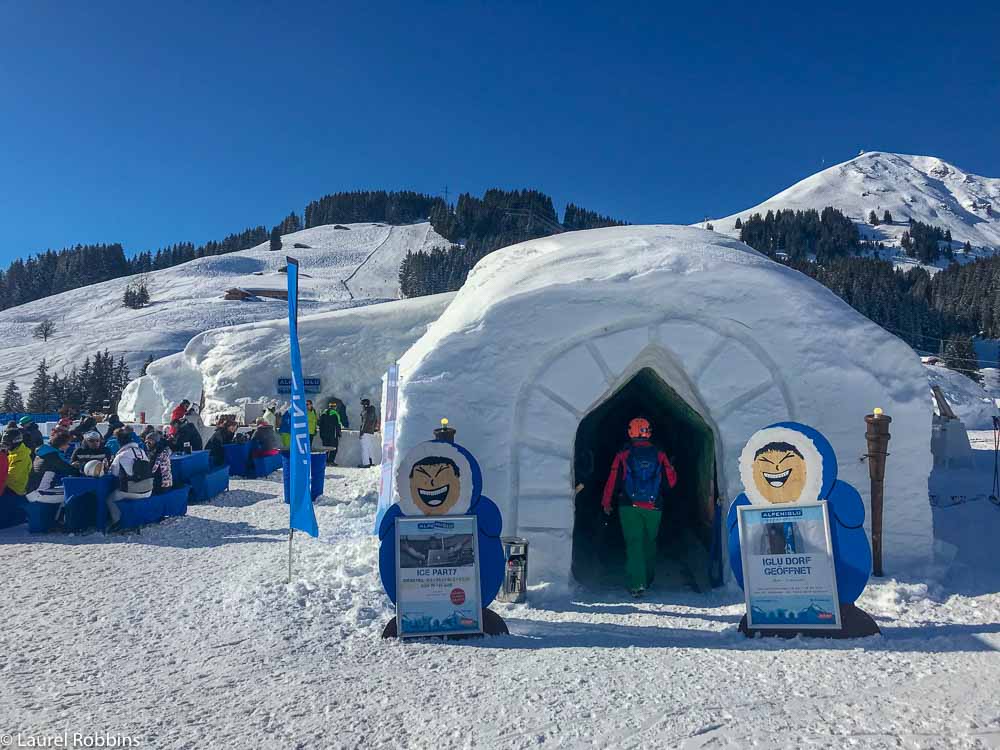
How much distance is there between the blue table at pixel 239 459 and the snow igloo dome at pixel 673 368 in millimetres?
7794

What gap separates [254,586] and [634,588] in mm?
2963

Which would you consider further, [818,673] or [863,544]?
[863,544]

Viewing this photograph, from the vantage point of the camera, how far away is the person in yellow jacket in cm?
773

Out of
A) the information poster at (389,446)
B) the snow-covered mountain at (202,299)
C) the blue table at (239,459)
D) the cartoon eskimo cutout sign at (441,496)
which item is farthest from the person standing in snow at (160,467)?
the snow-covered mountain at (202,299)

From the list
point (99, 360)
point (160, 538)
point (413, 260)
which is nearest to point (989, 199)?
Answer: point (413, 260)

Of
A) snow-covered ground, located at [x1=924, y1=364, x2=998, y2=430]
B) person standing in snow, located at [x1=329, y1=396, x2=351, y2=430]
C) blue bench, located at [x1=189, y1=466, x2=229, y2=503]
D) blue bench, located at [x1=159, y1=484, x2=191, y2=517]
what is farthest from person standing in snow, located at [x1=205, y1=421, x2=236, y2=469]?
snow-covered ground, located at [x1=924, y1=364, x2=998, y2=430]

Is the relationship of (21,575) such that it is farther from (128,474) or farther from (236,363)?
(236,363)

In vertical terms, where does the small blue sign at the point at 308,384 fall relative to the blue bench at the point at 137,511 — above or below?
above

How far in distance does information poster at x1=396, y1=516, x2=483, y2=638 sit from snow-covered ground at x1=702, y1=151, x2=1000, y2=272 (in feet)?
266

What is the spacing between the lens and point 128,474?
24.3 feet

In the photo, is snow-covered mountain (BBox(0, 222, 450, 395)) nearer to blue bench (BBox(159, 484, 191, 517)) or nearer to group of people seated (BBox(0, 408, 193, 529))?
group of people seated (BBox(0, 408, 193, 529))

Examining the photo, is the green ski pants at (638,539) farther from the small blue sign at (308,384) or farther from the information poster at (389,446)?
the small blue sign at (308,384)

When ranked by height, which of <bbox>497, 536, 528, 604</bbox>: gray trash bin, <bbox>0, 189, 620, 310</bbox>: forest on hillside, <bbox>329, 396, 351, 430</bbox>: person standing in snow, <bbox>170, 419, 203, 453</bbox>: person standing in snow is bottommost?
<bbox>497, 536, 528, 604</bbox>: gray trash bin

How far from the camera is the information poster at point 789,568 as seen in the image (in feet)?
12.8
